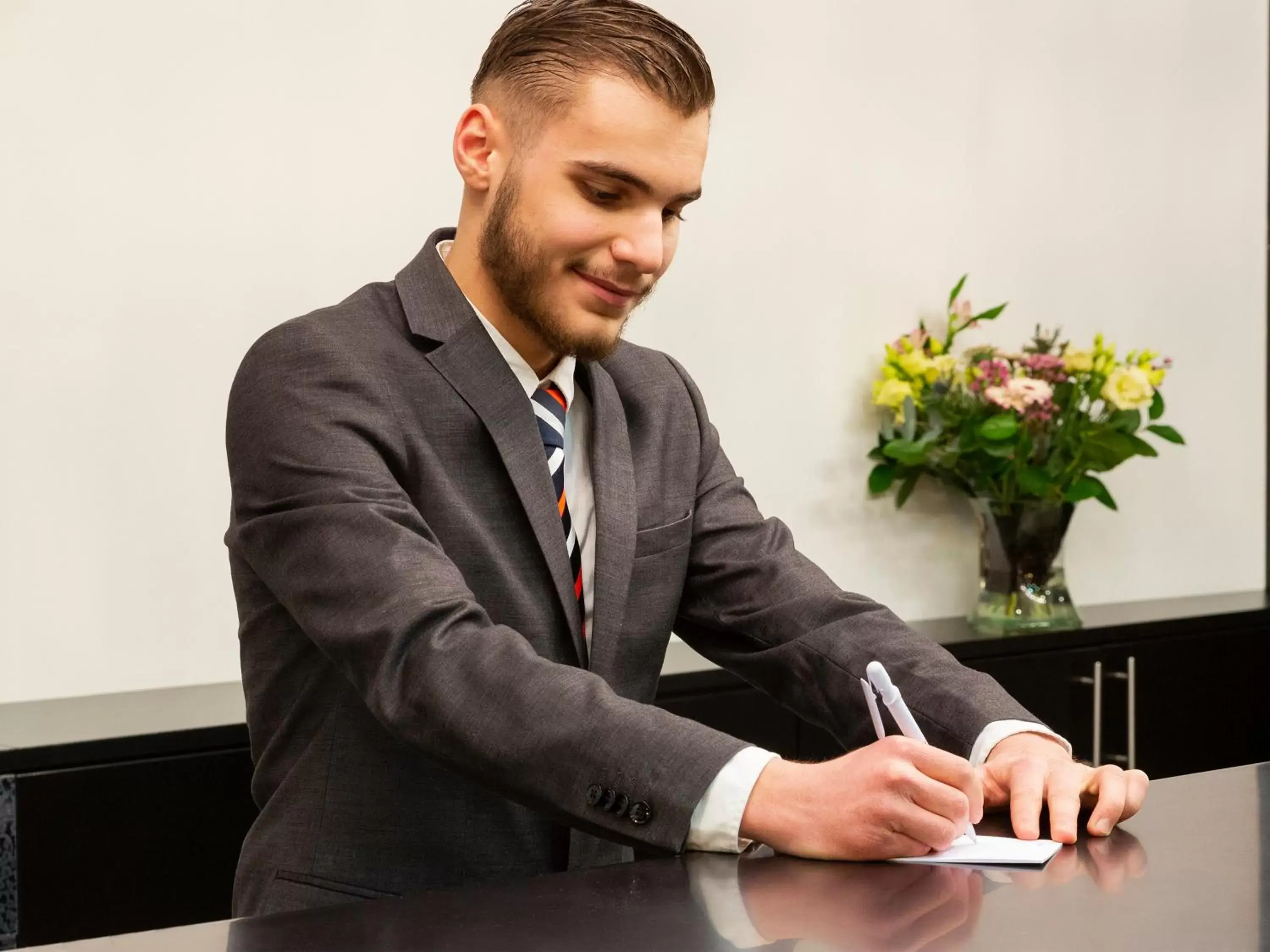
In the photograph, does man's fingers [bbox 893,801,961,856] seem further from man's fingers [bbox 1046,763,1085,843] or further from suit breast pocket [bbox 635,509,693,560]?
suit breast pocket [bbox 635,509,693,560]

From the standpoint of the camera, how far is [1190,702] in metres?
3.43

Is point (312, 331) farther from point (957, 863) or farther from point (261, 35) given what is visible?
point (261, 35)

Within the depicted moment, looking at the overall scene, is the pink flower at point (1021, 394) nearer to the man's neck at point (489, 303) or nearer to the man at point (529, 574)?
the man at point (529, 574)

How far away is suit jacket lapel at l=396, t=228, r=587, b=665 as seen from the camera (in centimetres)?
170

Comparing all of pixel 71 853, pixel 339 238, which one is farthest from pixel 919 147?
pixel 71 853

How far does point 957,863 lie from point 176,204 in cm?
177

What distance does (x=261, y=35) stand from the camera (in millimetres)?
2576

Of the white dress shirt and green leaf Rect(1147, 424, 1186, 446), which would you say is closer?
the white dress shirt

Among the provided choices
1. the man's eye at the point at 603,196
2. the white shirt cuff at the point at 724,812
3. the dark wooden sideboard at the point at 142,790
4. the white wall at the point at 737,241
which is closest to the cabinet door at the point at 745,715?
the dark wooden sideboard at the point at 142,790

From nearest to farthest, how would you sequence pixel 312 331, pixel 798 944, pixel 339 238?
pixel 798 944
pixel 312 331
pixel 339 238

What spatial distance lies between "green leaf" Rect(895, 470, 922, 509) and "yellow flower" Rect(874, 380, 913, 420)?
147mm

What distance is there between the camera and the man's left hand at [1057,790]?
4.52ft

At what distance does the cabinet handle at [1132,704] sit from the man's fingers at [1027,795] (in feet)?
6.34

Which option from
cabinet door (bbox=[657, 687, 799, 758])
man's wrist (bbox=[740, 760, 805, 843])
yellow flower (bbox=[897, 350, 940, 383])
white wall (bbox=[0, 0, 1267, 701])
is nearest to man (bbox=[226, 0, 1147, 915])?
man's wrist (bbox=[740, 760, 805, 843])
